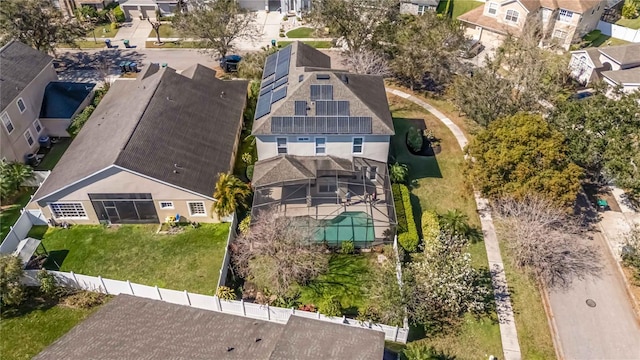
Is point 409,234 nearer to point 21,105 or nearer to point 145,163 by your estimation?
point 145,163

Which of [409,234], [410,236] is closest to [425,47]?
[409,234]

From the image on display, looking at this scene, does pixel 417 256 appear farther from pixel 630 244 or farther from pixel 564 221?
pixel 630 244

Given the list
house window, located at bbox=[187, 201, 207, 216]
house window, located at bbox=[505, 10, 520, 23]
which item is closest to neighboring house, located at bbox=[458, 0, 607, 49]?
house window, located at bbox=[505, 10, 520, 23]

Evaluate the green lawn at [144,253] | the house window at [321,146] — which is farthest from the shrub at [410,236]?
the green lawn at [144,253]

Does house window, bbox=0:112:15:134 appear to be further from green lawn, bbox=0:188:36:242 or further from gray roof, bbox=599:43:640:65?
gray roof, bbox=599:43:640:65

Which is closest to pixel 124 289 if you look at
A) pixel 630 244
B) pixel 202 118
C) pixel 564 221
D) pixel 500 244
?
pixel 202 118
